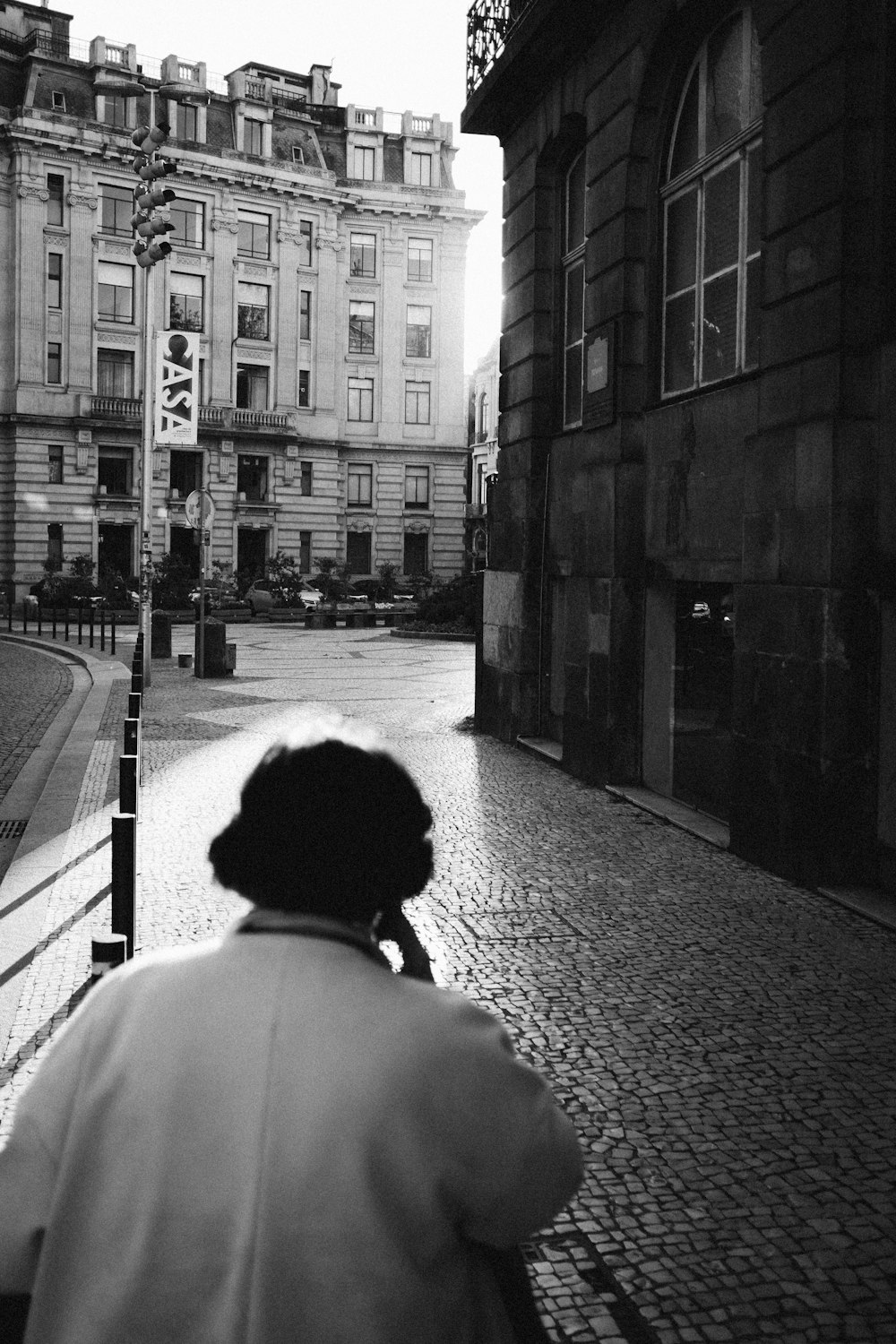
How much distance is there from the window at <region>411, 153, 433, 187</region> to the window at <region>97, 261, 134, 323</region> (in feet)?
49.7

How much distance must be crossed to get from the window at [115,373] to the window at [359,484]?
11.5m

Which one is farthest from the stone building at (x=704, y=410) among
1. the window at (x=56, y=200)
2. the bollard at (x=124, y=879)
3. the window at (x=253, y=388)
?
the window at (x=253, y=388)

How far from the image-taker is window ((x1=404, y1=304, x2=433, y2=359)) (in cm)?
6556

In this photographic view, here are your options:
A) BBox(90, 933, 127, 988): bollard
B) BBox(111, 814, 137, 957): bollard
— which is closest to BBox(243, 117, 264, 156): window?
BBox(111, 814, 137, 957): bollard

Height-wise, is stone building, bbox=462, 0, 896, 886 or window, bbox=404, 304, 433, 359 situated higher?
window, bbox=404, 304, 433, 359

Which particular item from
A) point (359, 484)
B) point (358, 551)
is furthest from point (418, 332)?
point (358, 551)

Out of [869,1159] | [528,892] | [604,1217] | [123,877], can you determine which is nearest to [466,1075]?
[604,1217]

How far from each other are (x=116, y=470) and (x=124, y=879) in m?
56.1

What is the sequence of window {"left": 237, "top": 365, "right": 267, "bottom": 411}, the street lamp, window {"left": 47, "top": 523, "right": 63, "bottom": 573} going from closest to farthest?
1. the street lamp
2. window {"left": 47, "top": 523, "right": 63, "bottom": 573}
3. window {"left": 237, "top": 365, "right": 267, "bottom": 411}

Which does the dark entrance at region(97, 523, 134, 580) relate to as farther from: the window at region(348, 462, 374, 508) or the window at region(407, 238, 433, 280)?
the window at region(407, 238, 433, 280)

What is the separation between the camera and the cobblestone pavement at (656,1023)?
348cm

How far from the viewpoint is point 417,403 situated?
217ft

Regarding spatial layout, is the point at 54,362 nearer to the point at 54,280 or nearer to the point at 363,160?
the point at 54,280

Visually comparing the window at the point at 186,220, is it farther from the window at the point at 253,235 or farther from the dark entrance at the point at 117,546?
the dark entrance at the point at 117,546
